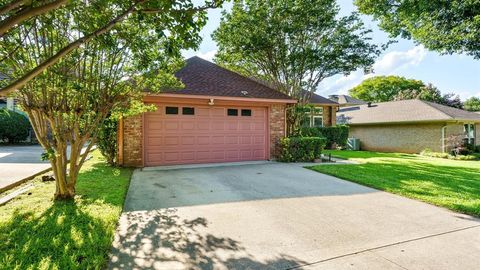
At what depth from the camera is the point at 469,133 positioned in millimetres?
20625

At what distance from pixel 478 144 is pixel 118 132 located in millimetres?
26997

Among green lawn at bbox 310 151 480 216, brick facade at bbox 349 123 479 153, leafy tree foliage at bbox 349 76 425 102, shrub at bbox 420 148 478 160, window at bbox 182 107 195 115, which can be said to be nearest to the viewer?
green lawn at bbox 310 151 480 216

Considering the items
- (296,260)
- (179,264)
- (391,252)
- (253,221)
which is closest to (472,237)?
(391,252)

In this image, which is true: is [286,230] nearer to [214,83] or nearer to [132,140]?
[132,140]

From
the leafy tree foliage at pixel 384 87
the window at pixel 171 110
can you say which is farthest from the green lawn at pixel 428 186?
the leafy tree foliage at pixel 384 87

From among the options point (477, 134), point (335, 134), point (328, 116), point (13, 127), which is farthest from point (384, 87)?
point (13, 127)

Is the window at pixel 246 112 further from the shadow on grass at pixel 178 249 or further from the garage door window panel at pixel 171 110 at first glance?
the shadow on grass at pixel 178 249

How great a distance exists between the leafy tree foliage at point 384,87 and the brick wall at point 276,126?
41.3 meters

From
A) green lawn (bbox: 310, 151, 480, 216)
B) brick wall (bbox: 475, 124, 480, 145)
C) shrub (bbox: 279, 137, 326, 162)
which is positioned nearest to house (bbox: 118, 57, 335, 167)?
shrub (bbox: 279, 137, 326, 162)

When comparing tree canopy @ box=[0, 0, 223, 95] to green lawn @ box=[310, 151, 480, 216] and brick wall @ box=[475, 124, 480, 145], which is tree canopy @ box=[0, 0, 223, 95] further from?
brick wall @ box=[475, 124, 480, 145]

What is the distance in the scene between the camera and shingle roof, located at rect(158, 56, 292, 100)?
1027 cm

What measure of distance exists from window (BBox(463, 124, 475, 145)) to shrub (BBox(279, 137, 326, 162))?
1632 cm

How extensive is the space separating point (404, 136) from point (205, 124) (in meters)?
17.3

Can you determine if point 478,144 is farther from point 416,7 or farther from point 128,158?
point 128,158
